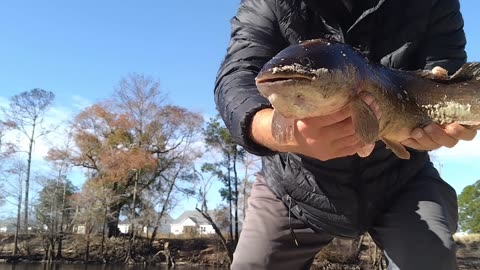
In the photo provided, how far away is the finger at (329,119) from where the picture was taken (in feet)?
5.44

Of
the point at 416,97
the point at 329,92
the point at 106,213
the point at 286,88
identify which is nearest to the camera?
the point at 286,88

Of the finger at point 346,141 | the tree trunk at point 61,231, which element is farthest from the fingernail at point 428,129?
the tree trunk at point 61,231

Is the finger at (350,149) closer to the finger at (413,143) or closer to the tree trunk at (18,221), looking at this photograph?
the finger at (413,143)

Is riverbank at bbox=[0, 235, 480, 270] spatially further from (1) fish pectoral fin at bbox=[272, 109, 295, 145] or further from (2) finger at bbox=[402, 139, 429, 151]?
(1) fish pectoral fin at bbox=[272, 109, 295, 145]

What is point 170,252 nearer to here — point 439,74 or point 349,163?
point 349,163

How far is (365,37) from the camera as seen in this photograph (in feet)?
8.79

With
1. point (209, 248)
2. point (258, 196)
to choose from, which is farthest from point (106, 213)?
point (258, 196)

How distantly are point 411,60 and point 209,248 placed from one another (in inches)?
1605

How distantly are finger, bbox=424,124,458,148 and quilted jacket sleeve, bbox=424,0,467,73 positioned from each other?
0.64 metres

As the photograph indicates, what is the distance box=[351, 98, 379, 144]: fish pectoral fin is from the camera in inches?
65.9

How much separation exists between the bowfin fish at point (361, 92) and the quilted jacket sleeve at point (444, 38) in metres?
0.42

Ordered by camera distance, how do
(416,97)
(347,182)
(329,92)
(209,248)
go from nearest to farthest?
(329,92), (416,97), (347,182), (209,248)

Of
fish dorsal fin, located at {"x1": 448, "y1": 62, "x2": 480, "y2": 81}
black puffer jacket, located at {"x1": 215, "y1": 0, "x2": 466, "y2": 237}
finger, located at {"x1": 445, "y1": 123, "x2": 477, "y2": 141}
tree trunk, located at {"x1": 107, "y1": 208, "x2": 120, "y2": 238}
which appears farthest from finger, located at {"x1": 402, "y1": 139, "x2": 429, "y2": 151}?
tree trunk, located at {"x1": 107, "y1": 208, "x2": 120, "y2": 238}

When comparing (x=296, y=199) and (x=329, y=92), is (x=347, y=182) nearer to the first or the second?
(x=296, y=199)
